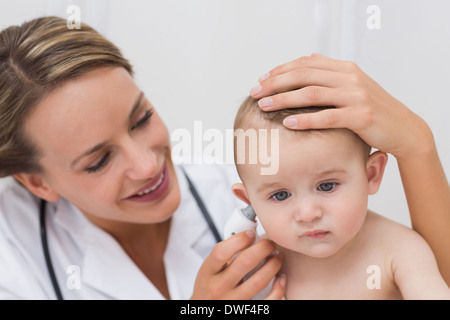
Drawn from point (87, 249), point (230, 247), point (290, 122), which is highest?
point (290, 122)

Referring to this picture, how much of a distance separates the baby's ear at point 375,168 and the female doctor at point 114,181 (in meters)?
0.03

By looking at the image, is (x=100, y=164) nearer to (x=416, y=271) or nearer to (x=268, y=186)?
(x=268, y=186)

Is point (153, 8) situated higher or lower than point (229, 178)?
higher

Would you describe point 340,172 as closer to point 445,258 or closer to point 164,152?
point 445,258

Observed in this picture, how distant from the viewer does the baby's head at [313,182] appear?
0.79 metres

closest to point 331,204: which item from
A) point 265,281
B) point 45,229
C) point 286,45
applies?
point 265,281

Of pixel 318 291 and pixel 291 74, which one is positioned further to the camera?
pixel 318 291

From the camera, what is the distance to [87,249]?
126 centimetres

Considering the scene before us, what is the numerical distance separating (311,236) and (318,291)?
19 cm

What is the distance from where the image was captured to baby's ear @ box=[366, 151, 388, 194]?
0.83 m

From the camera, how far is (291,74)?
791mm

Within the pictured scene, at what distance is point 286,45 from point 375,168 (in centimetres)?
51

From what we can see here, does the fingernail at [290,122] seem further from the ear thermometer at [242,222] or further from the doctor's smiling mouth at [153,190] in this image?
the doctor's smiling mouth at [153,190]
